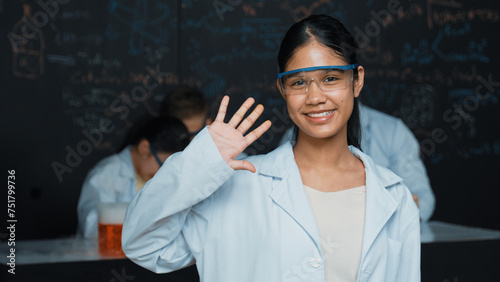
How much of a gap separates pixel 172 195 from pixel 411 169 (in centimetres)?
231

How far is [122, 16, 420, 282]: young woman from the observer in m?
1.28

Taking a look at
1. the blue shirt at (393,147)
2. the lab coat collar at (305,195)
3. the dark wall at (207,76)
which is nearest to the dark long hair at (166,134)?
the blue shirt at (393,147)

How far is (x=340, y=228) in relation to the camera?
1.40 metres

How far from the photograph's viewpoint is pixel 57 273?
214 cm

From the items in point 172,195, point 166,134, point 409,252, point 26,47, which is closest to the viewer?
point 172,195

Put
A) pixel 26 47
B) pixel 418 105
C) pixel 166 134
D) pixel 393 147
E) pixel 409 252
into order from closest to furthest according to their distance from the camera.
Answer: pixel 409 252 → pixel 166 134 → pixel 393 147 → pixel 26 47 → pixel 418 105

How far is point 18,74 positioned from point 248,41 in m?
1.63

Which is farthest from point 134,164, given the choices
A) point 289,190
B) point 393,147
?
point 289,190

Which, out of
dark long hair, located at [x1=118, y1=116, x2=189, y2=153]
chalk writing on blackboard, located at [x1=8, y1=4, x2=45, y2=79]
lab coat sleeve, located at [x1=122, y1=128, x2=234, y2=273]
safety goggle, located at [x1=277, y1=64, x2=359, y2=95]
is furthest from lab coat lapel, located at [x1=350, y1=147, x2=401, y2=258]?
chalk writing on blackboard, located at [x1=8, y1=4, x2=45, y2=79]

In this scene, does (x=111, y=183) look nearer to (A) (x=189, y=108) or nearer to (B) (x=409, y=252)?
(A) (x=189, y=108)

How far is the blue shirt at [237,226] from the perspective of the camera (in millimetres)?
1259

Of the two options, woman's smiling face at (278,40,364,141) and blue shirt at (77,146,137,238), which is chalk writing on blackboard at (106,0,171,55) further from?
woman's smiling face at (278,40,364,141)

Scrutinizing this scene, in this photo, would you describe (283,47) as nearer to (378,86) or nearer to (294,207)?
(294,207)

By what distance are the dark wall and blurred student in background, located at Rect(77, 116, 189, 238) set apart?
2.81 feet
